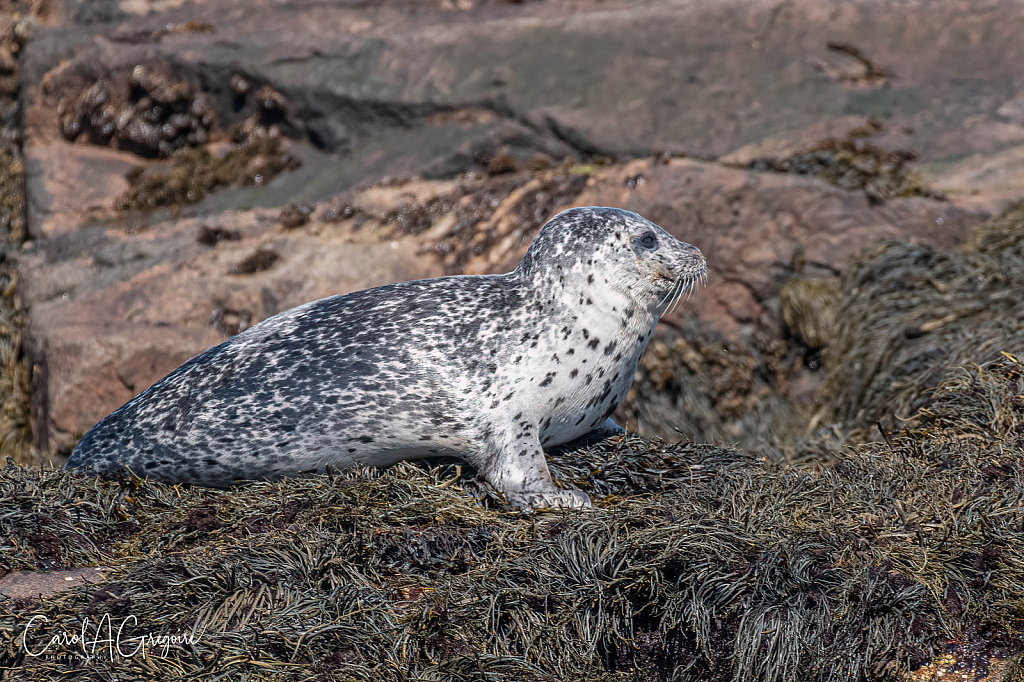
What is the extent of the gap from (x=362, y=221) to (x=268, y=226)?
89 cm

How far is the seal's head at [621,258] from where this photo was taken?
167 inches

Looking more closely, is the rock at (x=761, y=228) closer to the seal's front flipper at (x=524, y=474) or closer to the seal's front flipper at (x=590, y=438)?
the seal's front flipper at (x=590, y=438)

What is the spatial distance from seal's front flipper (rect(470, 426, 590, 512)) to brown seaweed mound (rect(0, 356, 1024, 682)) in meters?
0.09

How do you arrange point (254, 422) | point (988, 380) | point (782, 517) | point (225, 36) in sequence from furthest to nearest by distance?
1. point (225, 36)
2. point (988, 380)
3. point (254, 422)
4. point (782, 517)

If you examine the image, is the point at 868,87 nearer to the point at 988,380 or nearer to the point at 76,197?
the point at 988,380

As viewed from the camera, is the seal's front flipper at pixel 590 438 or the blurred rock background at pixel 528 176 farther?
the blurred rock background at pixel 528 176

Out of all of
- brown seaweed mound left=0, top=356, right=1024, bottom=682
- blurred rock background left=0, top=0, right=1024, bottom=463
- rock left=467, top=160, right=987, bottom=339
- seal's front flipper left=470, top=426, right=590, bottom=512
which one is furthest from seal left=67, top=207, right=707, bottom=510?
rock left=467, top=160, right=987, bottom=339

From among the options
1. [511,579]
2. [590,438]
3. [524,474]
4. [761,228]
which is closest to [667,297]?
[590,438]

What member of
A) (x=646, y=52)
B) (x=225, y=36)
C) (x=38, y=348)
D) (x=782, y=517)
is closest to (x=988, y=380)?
(x=782, y=517)

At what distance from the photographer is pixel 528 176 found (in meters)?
8.43

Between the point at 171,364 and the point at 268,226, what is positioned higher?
the point at 268,226

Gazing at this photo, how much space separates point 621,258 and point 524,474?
1.10m

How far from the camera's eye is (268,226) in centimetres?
835

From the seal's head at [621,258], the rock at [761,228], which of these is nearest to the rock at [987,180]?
the rock at [761,228]
